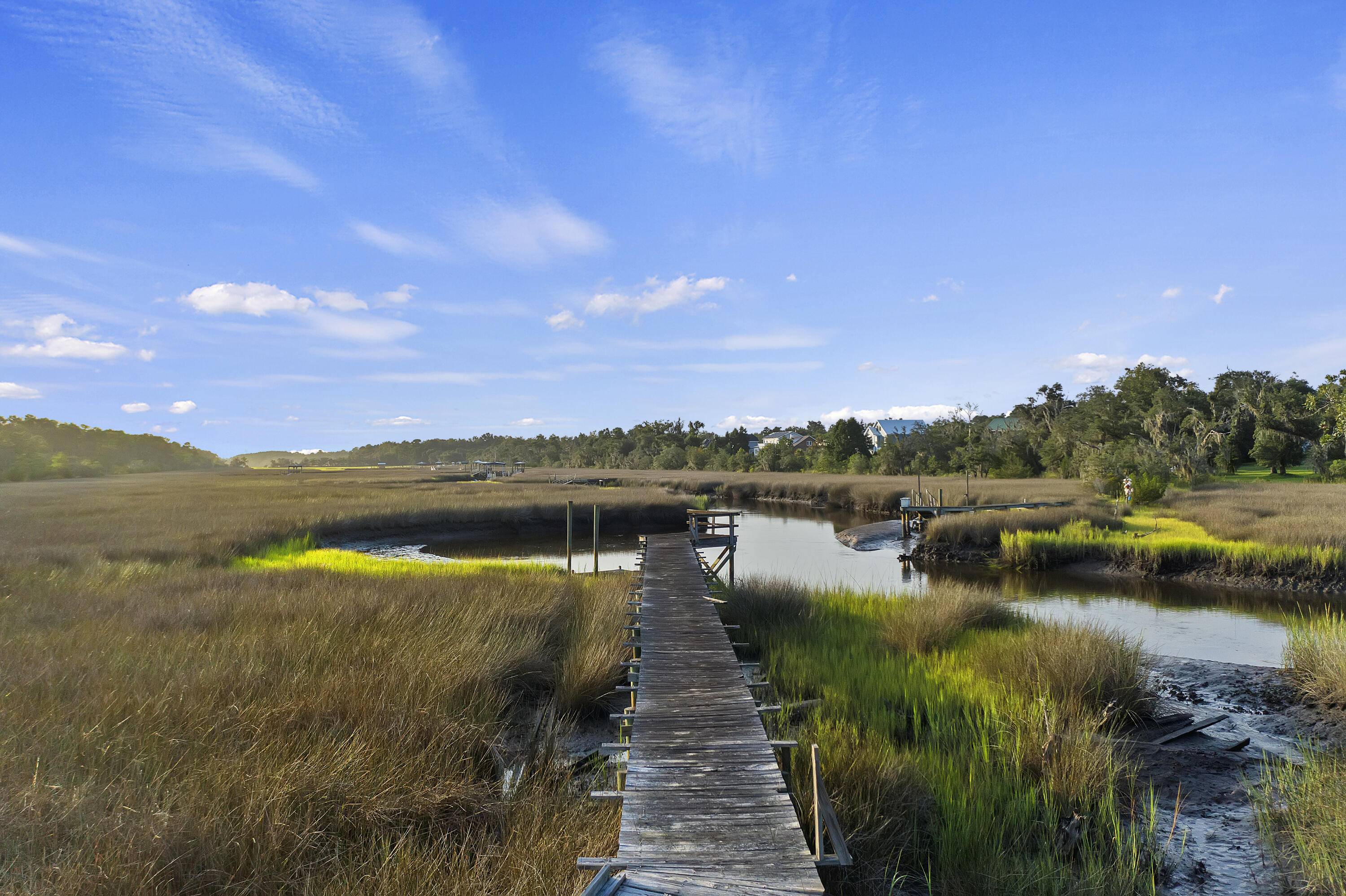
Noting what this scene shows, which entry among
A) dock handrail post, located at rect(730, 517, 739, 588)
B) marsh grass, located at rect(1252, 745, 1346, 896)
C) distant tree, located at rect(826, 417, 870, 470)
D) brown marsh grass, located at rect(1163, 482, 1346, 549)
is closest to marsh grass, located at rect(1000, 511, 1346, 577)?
brown marsh grass, located at rect(1163, 482, 1346, 549)

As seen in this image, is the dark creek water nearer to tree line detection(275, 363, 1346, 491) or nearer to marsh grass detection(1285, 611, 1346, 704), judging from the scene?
marsh grass detection(1285, 611, 1346, 704)

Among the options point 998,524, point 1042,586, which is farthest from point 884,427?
point 1042,586

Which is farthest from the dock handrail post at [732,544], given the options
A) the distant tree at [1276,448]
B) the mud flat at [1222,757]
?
the distant tree at [1276,448]

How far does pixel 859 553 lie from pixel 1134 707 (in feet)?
55.2

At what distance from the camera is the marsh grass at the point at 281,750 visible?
3.53 m

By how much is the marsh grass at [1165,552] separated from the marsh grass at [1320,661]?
916 cm

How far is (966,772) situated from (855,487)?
125 feet

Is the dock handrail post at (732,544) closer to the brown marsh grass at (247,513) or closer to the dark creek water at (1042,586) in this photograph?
the dark creek water at (1042,586)

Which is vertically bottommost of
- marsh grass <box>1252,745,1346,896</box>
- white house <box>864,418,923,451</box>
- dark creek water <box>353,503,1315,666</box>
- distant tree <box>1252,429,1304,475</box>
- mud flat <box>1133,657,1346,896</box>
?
dark creek water <box>353,503,1315,666</box>

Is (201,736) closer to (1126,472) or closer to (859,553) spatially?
(859,553)

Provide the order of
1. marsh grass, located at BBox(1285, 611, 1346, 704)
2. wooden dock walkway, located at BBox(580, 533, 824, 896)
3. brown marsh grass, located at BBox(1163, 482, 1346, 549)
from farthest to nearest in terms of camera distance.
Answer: brown marsh grass, located at BBox(1163, 482, 1346, 549) < marsh grass, located at BBox(1285, 611, 1346, 704) < wooden dock walkway, located at BBox(580, 533, 824, 896)

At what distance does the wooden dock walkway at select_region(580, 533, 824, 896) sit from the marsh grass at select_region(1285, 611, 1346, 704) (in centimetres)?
758

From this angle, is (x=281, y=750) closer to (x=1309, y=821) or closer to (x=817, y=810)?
(x=817, y=810)

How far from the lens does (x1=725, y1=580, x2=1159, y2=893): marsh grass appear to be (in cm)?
454
